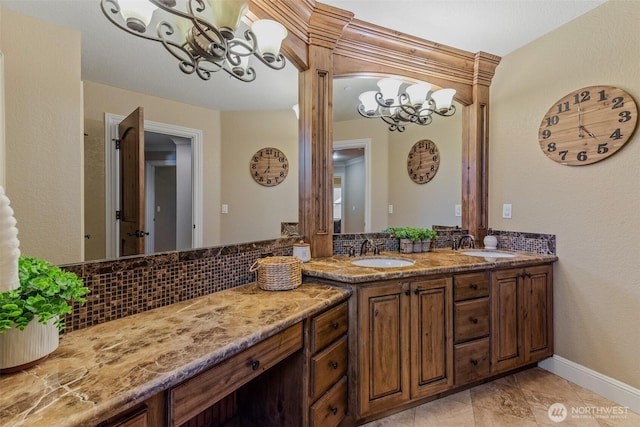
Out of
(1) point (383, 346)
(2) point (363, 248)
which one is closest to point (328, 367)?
(1) point (383, 346)

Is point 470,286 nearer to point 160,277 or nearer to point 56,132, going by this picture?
point 160,277

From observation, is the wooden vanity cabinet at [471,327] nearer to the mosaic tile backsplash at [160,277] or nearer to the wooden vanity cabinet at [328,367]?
the wooden vanity cabinet at [328,367]

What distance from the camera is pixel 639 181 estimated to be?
1.77 m

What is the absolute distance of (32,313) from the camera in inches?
29.8

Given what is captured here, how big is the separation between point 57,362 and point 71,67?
0.93m

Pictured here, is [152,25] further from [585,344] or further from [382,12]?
[585,344]

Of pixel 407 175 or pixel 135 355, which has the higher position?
pixel 407 175

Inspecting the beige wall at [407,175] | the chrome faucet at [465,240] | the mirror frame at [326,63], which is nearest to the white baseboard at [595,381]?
the chrome faucet at [465,240]

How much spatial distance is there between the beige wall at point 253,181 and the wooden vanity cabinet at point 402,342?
711 millimetres

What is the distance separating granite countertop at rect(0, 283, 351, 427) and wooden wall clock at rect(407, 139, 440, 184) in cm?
168

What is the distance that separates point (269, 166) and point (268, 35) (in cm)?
71

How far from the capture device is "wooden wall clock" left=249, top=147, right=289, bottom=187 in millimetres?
1760

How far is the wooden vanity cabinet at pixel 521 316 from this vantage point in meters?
1.99

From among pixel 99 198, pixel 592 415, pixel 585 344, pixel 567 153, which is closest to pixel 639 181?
pixel 567 153
